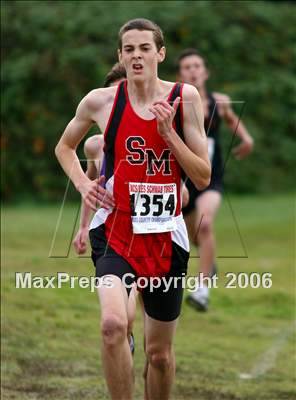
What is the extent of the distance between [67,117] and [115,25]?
2.52 m

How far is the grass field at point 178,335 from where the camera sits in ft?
23.5

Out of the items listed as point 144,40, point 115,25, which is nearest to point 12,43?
point 115,25

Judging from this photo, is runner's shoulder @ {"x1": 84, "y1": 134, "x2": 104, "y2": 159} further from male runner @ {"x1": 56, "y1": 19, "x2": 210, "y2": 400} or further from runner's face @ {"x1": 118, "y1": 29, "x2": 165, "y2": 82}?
runner's face @ {"x1": 118, "y1": 29, "x2": 165, "y2": 82}

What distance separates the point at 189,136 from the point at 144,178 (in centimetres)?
30

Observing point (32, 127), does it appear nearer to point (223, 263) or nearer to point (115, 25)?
point (115, 25)

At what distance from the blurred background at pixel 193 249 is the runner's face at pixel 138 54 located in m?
1.37

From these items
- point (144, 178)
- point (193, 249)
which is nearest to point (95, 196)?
point (144, 178)

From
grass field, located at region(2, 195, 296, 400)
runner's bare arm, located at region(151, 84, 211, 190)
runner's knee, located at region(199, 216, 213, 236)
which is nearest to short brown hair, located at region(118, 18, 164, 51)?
runner's bare arm, located at region(151, 84, 211, 190)

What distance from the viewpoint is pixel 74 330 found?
357 inches

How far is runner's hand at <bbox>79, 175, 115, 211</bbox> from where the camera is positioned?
17.3 feet

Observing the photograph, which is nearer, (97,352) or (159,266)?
(159,266)

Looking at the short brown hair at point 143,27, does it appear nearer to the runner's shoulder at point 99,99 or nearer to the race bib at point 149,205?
the runner's shoulder at point 99,99

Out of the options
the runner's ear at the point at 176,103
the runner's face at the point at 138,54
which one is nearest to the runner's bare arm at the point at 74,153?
the runner's face at the point at 138,54

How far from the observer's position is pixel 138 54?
17.3 ft
